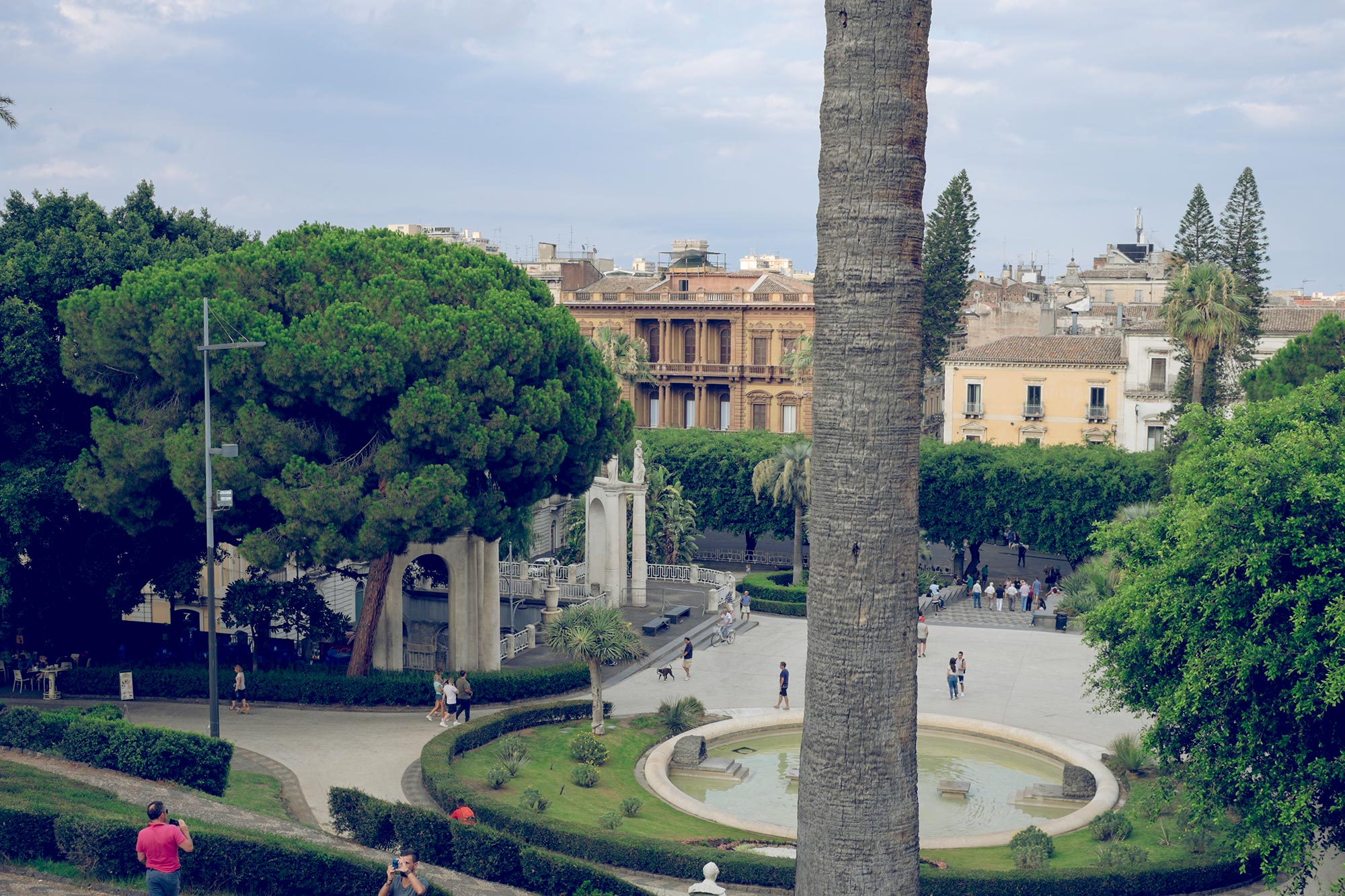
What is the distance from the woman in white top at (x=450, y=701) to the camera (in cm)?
2856

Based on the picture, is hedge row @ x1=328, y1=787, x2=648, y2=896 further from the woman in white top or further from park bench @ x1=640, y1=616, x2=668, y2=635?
park bench @ x1=640, y1=616, x2=668, y2=635

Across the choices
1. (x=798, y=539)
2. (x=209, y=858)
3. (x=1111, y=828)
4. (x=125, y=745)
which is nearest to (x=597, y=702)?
(x=125, y=745)

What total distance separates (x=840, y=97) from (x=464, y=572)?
77.1 feet

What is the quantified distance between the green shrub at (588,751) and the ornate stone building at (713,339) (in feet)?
148

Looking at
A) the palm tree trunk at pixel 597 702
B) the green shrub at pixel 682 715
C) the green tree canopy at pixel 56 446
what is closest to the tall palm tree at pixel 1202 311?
the green shrub at pixel 682 715

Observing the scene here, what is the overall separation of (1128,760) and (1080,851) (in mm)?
5160

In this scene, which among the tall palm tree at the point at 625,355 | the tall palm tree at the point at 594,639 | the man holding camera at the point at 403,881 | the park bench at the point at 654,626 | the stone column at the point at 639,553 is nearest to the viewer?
the man holding camera at the point at 403,881

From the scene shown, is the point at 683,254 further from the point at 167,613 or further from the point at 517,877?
the point at 517,877

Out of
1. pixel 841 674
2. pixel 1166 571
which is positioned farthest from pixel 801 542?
pixel 841 674

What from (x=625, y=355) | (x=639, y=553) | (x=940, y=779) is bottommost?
(x=940, y=779)

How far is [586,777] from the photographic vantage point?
82.6 ft

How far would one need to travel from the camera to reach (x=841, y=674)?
11031 mm

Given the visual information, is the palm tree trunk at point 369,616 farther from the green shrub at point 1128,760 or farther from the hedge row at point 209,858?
the green shrub at point 1128,760

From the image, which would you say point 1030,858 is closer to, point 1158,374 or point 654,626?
point 654,626
